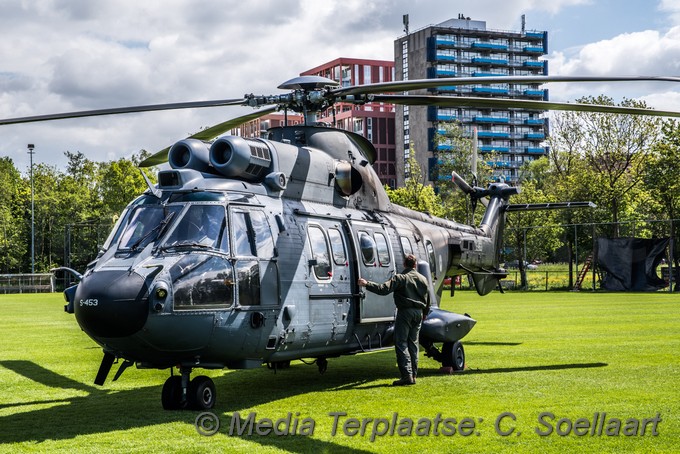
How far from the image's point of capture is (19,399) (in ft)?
43.3

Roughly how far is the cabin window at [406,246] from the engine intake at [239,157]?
4.09 meters

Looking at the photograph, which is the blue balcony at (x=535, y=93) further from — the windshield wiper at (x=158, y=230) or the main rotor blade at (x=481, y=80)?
the windshield wiper at (x=158, y=230)

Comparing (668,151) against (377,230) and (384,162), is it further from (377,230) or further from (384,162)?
(384,162)

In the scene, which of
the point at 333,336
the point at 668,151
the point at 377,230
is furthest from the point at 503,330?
the point at 668,151

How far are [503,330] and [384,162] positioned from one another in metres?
123

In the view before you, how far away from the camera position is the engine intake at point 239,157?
1211 cm

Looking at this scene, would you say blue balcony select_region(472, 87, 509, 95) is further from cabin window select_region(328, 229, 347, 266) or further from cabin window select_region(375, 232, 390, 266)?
cabin window select_region(328, 229, 347, 266)

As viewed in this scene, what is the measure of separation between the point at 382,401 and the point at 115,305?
4.13 metres

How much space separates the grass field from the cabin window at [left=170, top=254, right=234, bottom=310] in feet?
4.94

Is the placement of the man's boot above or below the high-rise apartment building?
below

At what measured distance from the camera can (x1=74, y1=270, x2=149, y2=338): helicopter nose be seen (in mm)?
10219

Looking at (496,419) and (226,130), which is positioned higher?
(226,130)

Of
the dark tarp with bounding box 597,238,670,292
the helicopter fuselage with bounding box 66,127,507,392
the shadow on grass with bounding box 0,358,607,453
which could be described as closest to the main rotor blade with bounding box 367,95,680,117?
the helicopter fuselage with bounding box 66,127,507,392

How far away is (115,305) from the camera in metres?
10.2
